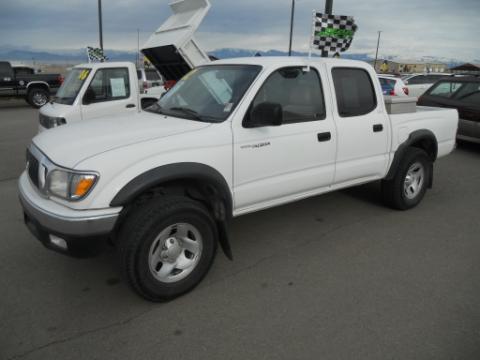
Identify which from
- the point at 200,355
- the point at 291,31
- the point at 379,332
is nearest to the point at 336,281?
the point at 379,332

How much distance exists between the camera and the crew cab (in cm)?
679

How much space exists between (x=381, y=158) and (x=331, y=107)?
3.27ft

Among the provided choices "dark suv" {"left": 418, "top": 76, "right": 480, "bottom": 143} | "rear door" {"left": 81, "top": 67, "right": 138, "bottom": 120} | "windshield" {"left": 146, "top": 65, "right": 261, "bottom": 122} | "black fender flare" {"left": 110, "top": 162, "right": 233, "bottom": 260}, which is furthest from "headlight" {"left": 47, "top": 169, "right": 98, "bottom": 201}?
"dark suv" {"left": 418, "top": 76, "right": 480, "bottom": 143}

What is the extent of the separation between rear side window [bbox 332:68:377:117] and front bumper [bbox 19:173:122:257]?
99.7 inches

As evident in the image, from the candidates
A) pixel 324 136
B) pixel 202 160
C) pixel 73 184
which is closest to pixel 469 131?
pixel 324 136

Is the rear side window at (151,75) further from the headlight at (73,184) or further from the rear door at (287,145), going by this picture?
the headlight at (73,184)

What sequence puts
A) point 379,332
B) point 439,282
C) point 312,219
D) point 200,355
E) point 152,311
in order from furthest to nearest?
point 312,219
point 439,282
point 152,311
point 379,332
point 200,355

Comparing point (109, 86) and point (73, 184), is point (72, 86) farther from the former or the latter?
point (73, 184)

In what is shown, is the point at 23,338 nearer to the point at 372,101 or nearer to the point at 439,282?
the point at 439,282

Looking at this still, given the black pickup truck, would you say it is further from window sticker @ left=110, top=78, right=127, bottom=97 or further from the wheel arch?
window sticker @ left=110, top=78, right=127, bottom=97

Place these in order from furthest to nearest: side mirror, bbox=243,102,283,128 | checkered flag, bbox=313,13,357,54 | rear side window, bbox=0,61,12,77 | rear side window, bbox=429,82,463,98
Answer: rear side window, bbox=0,61,12,77 → rear side window, bbox=429,82,463,98 → checkered flag, bbox=313,13,357,54 → side mirror, bbox=243,102,283,128

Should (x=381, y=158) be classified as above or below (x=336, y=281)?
above

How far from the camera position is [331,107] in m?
3.96

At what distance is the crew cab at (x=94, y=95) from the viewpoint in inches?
267
